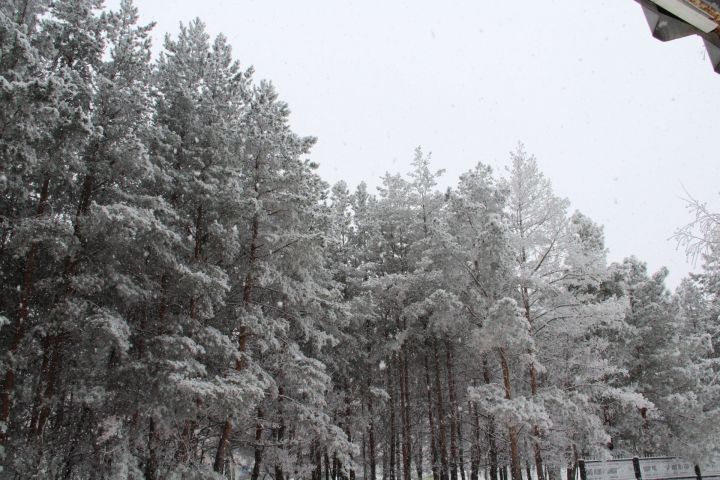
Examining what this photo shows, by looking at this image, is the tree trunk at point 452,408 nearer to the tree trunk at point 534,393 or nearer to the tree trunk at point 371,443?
the tree trunk at point 371,443

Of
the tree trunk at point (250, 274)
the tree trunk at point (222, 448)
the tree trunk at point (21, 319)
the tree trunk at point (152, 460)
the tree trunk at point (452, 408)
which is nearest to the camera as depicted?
the tree trunk at point (21, 319)

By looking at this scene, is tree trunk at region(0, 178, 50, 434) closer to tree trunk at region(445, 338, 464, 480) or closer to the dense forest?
the dense forest

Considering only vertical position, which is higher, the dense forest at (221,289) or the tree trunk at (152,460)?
the dense forest at (221,289)

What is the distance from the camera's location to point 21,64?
10570mm

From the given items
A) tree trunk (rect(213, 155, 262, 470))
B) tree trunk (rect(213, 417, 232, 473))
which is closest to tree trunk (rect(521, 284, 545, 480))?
tree trunk (rect(213, 155, 262, 470))

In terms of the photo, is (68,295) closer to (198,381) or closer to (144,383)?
(144,383)

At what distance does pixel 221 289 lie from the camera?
42.6 ft

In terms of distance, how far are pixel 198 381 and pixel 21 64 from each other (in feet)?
25.9

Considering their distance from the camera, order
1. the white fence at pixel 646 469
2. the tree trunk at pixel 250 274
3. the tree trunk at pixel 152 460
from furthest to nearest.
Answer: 1. the white fence at pixel 646 469
2. the tree trunk at pixel 250 274
3. the tree trunk at pixel 152 460

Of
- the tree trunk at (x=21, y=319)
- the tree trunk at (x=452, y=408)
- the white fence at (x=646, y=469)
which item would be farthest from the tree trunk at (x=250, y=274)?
the white fence at (x=646, y=469)

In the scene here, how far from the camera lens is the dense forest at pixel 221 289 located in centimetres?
1098

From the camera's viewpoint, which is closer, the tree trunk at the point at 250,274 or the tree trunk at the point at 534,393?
the tree trunk at the point at 250,274

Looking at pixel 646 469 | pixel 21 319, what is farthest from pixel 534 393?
pixel 21 319

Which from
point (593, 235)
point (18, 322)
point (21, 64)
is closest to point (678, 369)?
point (593, 235)
